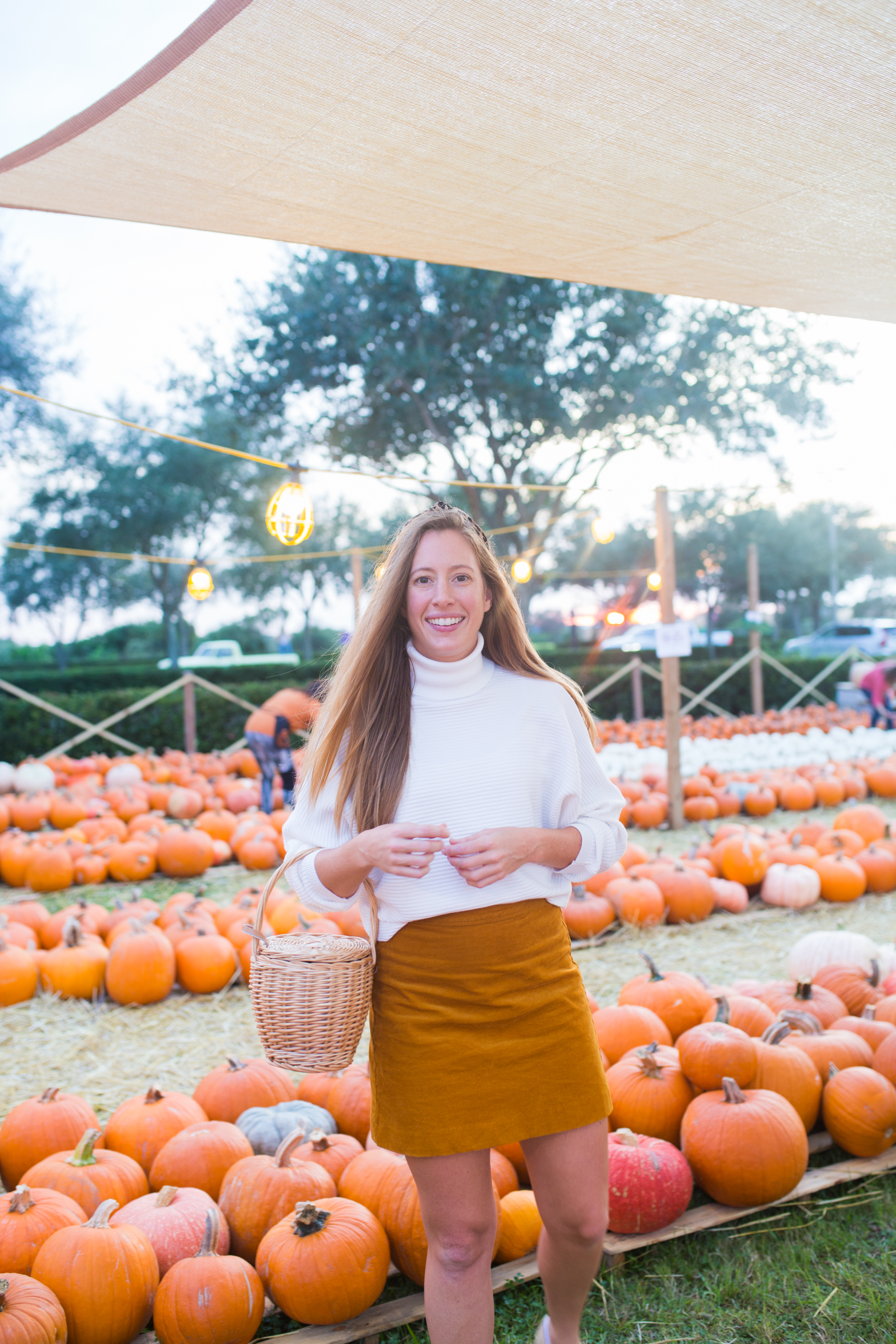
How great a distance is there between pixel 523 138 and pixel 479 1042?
197 centimetres

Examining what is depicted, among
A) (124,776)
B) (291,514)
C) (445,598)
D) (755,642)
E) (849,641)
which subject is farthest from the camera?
(849,641)

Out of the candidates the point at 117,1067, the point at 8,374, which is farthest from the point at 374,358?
the point at 117,1067

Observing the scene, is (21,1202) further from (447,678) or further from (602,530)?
(602,530)

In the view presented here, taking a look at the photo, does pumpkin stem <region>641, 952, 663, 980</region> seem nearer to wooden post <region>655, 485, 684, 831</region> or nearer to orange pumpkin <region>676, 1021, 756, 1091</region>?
orange pumpkin <region>676, 1021, 756, 1091</region>

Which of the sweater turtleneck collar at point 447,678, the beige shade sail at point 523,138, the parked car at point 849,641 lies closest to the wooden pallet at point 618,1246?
the sweater turtleneck collar at point 447,678

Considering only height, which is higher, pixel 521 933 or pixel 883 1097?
pixel 521 933

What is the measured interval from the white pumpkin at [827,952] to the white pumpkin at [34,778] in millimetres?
6972

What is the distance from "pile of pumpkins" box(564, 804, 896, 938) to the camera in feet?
16.6

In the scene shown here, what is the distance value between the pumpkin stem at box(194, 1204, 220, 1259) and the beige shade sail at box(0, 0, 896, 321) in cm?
245

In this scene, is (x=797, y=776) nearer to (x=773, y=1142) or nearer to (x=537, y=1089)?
(x=773, y=1142)

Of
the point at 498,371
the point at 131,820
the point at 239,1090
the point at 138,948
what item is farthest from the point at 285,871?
the point at 498,371

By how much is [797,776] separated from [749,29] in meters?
7.73

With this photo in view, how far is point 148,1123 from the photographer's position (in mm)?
2598

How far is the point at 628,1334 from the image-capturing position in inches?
83.4
